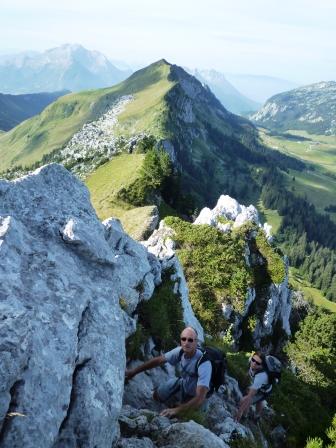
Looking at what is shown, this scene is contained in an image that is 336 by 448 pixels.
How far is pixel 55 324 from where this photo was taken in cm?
1082

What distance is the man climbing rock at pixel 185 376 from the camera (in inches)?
539

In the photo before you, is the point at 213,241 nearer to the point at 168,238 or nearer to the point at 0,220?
the point at 168,238

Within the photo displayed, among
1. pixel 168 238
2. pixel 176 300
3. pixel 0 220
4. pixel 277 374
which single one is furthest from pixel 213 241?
pixel 0 220

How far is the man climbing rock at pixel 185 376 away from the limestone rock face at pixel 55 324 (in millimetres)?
2420

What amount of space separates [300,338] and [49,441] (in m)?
59.2

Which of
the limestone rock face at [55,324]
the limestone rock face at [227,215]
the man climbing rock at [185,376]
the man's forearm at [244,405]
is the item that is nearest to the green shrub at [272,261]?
the limestone rock face at [227,215]

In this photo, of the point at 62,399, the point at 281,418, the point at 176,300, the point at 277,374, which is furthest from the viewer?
the point at 176,300

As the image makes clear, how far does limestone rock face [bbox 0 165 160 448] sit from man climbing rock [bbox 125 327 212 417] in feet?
7.94

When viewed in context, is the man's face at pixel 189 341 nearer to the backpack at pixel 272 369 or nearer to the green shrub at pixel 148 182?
the backpack at pixel 272 369

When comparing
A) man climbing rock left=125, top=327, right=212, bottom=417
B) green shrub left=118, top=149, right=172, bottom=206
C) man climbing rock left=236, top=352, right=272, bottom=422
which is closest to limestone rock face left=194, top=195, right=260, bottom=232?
green shrub left=118, top=149, right=172, bottom=206

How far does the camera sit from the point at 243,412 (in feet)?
58.8

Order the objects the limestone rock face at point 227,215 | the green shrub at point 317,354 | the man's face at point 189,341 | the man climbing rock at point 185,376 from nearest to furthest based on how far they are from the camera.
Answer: the man climbing rock at point 185,376, the man's face at point 189,341, the green shrub at point 317,354, the limestone rock face at point 227,215

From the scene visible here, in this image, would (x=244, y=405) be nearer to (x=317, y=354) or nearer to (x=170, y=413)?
(x=170, y=413)

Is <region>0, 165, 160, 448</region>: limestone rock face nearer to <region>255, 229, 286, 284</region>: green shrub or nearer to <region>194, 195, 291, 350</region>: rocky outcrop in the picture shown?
<region>194, 195, 291, 350</region>: rocky outcrop
